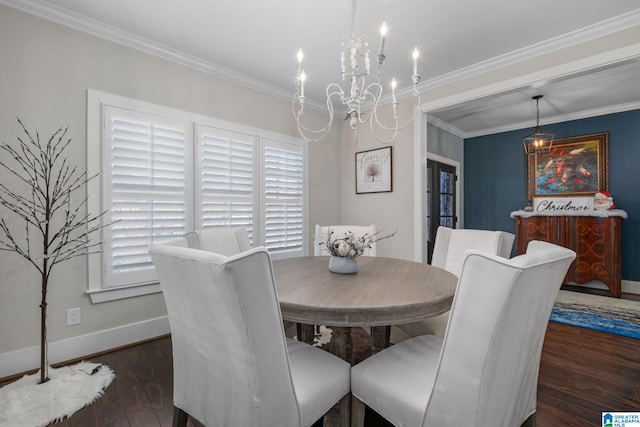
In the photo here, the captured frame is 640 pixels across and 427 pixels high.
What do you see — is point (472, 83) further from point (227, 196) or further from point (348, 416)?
point (348, 416)

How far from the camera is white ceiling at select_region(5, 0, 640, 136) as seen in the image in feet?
6.83

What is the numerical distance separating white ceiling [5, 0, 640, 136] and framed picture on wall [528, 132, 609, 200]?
134 centimetres

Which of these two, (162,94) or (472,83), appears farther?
(472,83)

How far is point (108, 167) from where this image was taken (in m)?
2.33

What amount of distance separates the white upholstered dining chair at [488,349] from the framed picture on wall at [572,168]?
4569mm

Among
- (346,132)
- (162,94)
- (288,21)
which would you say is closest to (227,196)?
(162,94)

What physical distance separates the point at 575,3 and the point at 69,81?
12.1 feet

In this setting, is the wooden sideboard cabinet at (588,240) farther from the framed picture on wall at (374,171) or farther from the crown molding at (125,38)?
the crown molding at (125,38)

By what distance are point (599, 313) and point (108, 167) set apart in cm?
502

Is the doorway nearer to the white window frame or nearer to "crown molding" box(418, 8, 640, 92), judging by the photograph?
"crown molding" box(418, 8, 640, 92)

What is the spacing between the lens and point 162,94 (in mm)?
2648

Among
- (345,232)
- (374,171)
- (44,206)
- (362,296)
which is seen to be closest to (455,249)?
(345,232)

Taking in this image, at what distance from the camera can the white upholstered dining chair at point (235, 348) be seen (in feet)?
2.81

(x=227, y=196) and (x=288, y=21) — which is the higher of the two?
(x=288, y=21)
